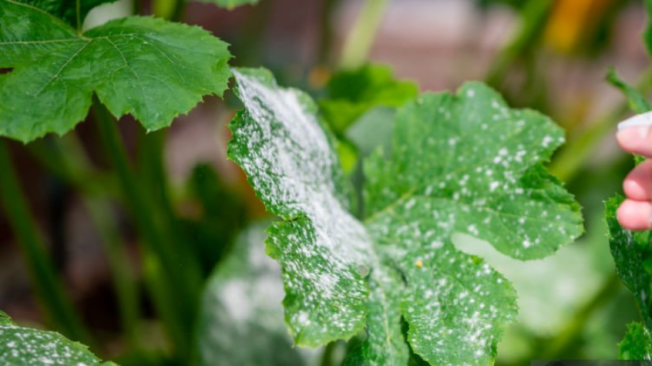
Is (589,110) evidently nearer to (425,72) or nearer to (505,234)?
(425,72)

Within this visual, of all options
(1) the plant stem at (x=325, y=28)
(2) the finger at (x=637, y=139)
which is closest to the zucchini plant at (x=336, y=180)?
(2) the finger at (x=637, y=139)

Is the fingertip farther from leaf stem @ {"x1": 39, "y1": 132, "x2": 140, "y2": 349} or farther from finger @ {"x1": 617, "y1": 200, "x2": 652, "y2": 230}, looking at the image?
leaf stem @ {"x1": 39, "y1": 132, "x2": 140, "y2": 349}

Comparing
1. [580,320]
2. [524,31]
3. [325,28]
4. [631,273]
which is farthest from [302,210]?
[325,28]

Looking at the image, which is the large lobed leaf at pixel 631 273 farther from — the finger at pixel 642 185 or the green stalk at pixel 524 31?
the green stalk at pixel 524 31

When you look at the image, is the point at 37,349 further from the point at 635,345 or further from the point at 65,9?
the point at 635,345

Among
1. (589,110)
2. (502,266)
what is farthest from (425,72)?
(502,266)

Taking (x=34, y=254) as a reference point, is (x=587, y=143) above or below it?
above

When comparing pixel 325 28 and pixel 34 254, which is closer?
pixel 34 254
